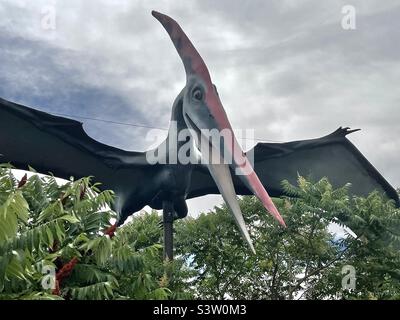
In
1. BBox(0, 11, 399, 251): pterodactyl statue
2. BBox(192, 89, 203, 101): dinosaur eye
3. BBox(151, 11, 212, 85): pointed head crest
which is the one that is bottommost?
BBox(0, 11, 399, 251): pterodactyl statue

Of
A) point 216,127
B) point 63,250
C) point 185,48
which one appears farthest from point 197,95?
point 63,250

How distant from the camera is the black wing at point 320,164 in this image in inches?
552

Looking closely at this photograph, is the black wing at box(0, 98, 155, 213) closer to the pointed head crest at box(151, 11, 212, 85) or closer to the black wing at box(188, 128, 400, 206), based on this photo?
the pointed head crest at box(151, 11, 212, 85)

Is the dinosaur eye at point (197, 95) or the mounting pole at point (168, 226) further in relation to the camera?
the mounting pole at point (168, 226)

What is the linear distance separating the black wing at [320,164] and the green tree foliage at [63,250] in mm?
5048

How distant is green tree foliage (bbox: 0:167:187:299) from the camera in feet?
18.5

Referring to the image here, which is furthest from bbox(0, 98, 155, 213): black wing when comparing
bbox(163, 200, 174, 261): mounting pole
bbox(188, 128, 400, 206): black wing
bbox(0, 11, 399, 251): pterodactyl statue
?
bbox(188, 128, 400, 206): black wing

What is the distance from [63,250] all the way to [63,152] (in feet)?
16.3

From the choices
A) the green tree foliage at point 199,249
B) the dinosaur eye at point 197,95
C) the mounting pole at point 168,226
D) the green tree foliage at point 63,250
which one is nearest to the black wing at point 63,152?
the mounting pole at point 168,226

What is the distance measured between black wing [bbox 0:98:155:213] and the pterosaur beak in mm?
1488

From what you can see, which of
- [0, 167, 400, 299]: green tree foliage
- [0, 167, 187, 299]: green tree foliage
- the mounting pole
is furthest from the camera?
the mounting pole

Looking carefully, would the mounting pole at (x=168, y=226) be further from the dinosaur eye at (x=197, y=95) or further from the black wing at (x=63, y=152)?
the dinosaur eye at (x=197, y=95)

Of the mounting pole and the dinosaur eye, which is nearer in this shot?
the dinosaur eye
